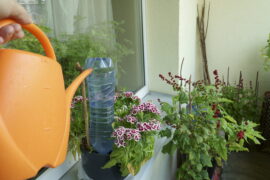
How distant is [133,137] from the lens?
68 centimetres

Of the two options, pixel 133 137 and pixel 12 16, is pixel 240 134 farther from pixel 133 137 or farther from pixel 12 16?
pixel 12 16

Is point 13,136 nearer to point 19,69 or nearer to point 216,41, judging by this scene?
point 19,69

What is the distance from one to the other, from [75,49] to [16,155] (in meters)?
0.61

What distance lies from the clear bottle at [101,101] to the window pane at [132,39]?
0.63 m

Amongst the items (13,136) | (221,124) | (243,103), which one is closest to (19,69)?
(13,136)

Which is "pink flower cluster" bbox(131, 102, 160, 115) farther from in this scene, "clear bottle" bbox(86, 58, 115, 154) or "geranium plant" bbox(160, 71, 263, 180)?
"geranium plant" bbox(160, 71, 263, 180)

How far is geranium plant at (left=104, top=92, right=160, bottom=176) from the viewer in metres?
0.69

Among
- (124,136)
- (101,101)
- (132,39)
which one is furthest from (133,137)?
(132,39)

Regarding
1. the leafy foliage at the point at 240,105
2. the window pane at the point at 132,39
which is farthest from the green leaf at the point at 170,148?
the leafy foliage at the point at 240,105

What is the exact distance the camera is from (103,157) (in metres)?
0.74

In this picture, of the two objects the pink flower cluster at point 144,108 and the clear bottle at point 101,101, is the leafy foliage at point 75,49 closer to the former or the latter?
the clear bottle at point 101,101

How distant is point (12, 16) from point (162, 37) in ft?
4.08

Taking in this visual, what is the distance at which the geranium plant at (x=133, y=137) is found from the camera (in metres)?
0.69

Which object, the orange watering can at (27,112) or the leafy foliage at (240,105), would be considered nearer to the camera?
the orange watering can at (27,112)
